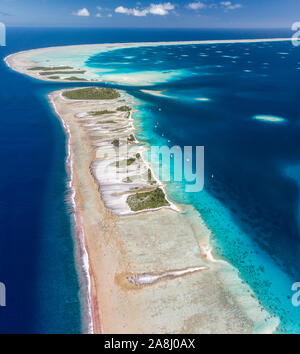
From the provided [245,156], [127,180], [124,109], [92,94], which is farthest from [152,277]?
[92,94]

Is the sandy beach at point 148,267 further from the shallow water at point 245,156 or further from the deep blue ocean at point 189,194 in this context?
the shallow water at point 245,156

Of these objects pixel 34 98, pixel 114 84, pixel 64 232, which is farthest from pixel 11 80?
pixel 64 232

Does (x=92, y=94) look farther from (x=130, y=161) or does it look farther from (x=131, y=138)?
(x=130, y=161)

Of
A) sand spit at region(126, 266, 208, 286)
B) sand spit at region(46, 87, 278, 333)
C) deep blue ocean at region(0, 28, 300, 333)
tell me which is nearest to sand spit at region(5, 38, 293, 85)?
deep blue ocean at region(0, 28, 300, 333)

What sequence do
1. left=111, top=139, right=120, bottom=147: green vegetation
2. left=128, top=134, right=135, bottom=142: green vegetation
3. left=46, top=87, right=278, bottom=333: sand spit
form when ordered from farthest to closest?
1. left=128, top=134, right=135, bottom=142: green vegetation
2. left=111, top=139, right=120, bottom=147: green vegetation
3. left=46, top=87, right=278, bottom=333: sand spit

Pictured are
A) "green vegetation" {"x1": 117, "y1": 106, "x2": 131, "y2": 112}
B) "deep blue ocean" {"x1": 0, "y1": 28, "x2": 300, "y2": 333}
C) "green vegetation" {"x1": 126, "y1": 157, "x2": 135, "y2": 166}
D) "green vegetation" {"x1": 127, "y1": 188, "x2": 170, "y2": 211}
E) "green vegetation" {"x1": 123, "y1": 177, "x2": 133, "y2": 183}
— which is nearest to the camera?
"deep blue ocean" {"x1": 0, "y1": 28, "x2": 300, "y2": 333}

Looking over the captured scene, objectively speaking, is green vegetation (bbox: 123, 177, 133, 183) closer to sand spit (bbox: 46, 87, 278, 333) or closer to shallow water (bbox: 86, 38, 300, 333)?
sand spit (bbox: 46, 87, 278, 333)

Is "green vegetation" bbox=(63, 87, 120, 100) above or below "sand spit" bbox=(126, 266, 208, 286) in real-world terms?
above
